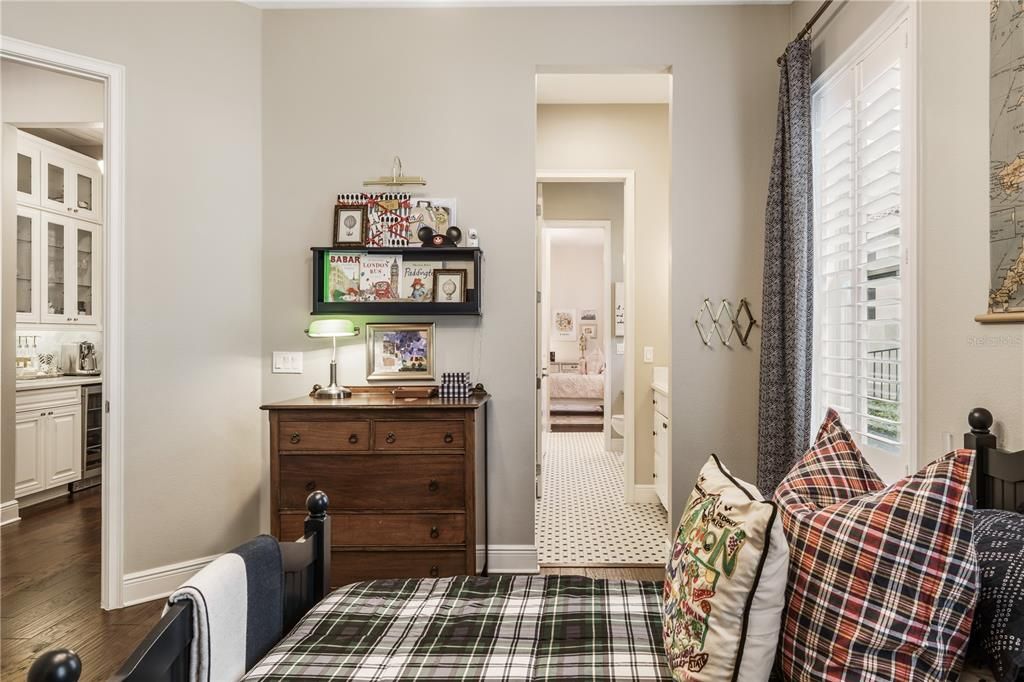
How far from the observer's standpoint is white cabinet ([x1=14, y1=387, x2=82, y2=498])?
442 centimetres

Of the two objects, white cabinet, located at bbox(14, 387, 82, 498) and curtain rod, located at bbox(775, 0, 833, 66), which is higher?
curtain rod, located at bbox(775, 0, 833, 66)

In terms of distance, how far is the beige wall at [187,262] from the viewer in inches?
115

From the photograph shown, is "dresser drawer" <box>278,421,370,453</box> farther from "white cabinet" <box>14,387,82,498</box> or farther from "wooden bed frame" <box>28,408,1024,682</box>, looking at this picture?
"white cabinet" <box>14,387,82,498</box>

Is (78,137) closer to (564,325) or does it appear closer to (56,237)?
(56,237)

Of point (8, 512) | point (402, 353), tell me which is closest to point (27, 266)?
point (8, 512)

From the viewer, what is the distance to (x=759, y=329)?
316cm

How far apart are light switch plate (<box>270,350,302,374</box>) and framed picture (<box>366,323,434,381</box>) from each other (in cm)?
40

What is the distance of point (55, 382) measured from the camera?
468 centimetres

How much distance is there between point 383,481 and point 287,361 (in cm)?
103

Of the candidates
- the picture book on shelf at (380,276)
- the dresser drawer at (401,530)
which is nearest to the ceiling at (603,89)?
the picture book on shelf at (380,276)

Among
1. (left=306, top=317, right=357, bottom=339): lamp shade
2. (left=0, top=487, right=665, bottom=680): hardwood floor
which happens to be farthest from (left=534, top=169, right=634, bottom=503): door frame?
(left=306, top=317, right=357, bottom=339): lamp shade

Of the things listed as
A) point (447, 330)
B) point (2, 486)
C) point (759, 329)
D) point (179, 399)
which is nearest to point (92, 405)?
point (2, 486)

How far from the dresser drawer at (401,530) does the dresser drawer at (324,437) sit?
32cm

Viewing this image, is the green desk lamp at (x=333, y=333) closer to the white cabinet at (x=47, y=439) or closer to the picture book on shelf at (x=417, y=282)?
the picture book on shelf at (x=417, y=282)
